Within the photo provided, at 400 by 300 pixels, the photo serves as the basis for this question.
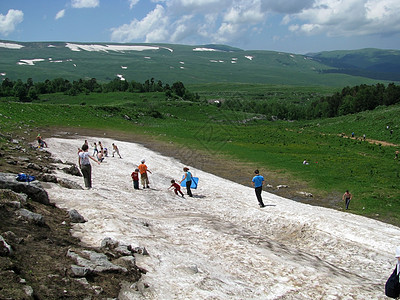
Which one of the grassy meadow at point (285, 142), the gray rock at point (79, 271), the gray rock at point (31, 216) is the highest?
the gray rock at point (31, 216)

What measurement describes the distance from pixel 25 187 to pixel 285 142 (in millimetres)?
63334

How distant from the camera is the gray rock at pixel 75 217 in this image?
15717mm

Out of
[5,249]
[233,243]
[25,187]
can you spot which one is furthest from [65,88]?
[5,249]

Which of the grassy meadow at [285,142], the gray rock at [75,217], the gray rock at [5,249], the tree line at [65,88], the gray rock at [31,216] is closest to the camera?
the gray rock at [5,249]

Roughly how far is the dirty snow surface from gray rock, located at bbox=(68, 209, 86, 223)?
341 mm

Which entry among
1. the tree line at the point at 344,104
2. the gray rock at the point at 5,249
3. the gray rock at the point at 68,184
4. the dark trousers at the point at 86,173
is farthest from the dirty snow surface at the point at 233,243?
the tree line at the point at 344,104

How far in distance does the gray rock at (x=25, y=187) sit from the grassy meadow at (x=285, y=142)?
23914mm

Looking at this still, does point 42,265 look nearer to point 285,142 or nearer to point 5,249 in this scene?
point 5,249

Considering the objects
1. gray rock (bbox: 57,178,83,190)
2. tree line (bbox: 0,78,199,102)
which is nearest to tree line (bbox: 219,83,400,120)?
tree line (bbox: 0,78,199,102)

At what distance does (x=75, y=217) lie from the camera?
15.8m

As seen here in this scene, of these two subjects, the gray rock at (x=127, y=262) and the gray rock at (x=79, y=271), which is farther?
the gray rock at (x=127, y=262)

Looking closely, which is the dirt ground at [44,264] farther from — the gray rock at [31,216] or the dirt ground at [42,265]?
the gray rock at [31,216]

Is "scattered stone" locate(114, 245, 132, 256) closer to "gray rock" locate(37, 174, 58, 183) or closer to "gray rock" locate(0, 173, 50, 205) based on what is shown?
"gray rock" locate(0, 173, 50, 205)

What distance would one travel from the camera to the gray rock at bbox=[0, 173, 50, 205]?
16203 mm
